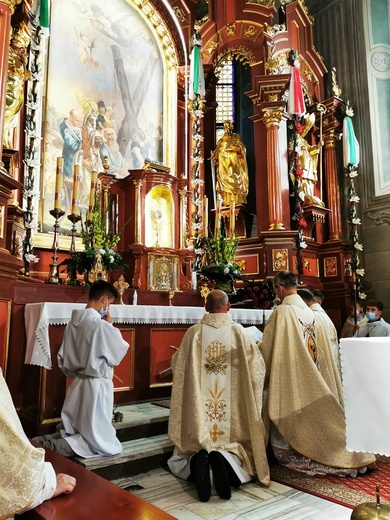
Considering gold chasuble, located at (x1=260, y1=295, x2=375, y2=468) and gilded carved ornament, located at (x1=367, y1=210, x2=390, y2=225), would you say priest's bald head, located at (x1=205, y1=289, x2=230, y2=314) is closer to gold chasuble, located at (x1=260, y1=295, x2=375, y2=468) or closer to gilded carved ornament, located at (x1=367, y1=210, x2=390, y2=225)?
gold chasuble, located at (x1=260, y1=295, x2=375, y2=468)

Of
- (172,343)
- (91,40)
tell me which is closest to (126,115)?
(91,40)

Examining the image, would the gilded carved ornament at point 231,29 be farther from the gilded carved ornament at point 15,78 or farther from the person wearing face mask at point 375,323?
the person wearing face mask at point 375,323

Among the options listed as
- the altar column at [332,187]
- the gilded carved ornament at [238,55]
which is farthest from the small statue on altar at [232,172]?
the altar column at [332,187]

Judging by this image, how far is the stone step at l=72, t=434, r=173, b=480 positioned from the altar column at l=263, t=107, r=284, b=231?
227 inches

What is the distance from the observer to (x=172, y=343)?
5.64m

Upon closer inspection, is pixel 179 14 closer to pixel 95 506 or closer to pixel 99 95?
pixel 99 95

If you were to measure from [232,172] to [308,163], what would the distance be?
Result: 1.80 metres

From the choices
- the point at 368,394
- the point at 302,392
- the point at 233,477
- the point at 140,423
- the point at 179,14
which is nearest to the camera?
the point at 368,394

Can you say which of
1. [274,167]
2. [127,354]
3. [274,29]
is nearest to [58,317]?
[127,354]

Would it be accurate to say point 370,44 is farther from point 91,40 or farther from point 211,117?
point 91,40

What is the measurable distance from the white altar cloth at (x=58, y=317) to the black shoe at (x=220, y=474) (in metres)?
1.67

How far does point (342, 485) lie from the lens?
3.58m

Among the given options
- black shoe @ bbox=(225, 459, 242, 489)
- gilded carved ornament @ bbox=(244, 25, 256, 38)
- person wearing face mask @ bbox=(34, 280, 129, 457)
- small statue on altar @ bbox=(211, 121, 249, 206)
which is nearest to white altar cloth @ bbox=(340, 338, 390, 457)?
black shoe @ bbox=(225, 459, 242, 489)

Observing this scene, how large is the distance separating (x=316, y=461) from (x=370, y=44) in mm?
10065
